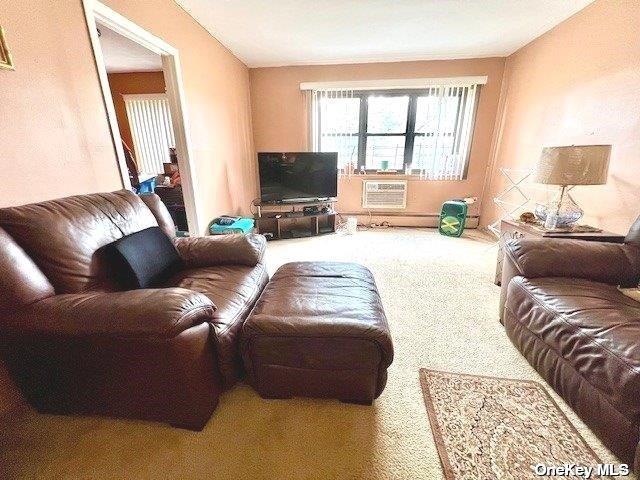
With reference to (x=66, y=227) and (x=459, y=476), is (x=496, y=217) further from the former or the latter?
(x=66, y=227)

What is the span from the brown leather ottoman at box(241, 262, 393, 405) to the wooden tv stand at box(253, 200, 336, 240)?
96.2 inches

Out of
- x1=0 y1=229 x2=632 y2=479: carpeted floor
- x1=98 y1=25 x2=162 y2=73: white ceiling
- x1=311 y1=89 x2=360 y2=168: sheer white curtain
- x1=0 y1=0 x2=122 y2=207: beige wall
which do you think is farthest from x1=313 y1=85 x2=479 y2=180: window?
x1=0 y1=229 x2=632 y2=479: carpeted floor

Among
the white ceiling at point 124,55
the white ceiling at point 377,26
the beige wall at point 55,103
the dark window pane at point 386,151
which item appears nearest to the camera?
the beige wall at point 55,103

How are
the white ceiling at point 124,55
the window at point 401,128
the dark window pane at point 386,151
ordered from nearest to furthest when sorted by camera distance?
the white ceiling at point 124,55
the window at point 401,128
the dark window pane at point 386,151

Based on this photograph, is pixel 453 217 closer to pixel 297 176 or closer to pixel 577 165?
pixel 577 165

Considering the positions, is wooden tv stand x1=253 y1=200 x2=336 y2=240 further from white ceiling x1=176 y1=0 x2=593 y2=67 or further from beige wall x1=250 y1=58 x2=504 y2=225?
white ceiling x1=176 y1=0 x2=593 y2=67

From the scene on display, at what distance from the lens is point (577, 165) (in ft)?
5.77

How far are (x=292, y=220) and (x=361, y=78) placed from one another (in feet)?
7.12

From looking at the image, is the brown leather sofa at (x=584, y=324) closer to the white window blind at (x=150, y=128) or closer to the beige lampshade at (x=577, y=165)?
the beige lampshade at (x=577, y=165)

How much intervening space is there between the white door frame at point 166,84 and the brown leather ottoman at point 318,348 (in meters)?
1.49

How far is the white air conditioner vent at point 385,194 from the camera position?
12.9ft

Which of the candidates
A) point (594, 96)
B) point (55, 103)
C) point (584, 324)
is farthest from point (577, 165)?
point (55, 103)

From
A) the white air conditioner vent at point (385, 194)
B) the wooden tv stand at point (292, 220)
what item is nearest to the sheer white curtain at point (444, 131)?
the white air conditioner vent at point (385, 194)

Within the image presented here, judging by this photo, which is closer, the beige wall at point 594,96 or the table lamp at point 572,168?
the table lamp at point 572,168
